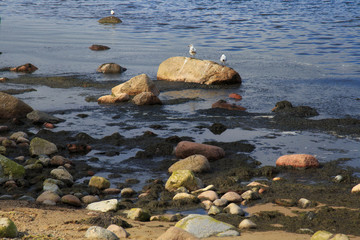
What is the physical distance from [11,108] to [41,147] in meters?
2.30

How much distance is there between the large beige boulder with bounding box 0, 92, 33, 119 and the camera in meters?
9.57

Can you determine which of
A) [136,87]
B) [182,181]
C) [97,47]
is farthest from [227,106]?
[97,47]

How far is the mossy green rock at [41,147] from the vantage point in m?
7.55

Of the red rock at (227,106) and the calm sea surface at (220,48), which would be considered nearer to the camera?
the red rock at (227,106)

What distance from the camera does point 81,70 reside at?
1487cm

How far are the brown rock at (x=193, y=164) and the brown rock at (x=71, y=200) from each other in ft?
5.28

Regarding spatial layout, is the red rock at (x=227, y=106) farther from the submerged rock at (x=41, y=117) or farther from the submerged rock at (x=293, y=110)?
the submerged rock at (x=41, y=117)

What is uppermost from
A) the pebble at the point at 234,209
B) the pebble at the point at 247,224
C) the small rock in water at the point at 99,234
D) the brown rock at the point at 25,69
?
the small rock in water at the point at 99,234

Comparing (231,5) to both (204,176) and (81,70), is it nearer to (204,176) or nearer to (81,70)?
(81,70)

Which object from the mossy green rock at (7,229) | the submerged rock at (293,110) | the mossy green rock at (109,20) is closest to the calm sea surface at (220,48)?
the submerged rock at (293,110)

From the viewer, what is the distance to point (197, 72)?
528 inches

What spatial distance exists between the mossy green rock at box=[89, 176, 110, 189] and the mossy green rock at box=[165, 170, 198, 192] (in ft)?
2.44

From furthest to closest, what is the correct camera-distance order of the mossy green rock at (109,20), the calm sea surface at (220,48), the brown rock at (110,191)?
the mossy green rock at (109,20)
the calm sea surface at (220,48)
the brown rock at (110,191)

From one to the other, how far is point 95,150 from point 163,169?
1315mm
